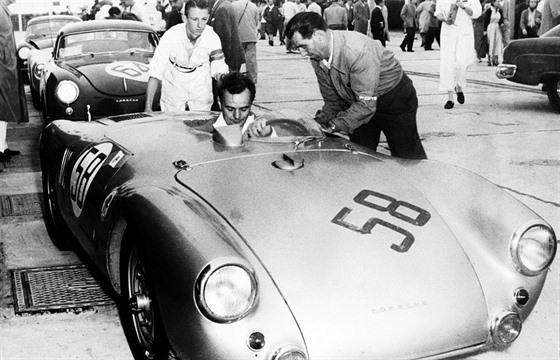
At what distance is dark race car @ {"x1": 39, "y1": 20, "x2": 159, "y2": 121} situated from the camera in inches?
329

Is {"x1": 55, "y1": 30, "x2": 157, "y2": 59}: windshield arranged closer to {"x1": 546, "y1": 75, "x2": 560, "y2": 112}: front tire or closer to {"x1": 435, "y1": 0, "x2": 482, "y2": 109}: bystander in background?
{"x1": 435, "y1": 0, "x2": 482, "y2": 109}: bystander in background

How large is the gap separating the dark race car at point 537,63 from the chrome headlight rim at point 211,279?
8.87 meters

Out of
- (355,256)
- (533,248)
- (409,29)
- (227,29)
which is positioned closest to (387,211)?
(355,256)

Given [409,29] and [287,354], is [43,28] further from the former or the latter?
[287,354]

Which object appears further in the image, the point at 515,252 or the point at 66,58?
the point at 66,58

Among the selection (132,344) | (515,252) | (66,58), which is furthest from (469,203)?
(66,58)

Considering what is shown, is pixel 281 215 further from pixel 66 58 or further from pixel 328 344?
pixel 66 58

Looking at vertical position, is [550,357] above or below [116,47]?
below

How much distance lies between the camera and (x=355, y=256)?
3000mm

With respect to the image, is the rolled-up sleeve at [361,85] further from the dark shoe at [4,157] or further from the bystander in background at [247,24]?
the bystander in background at [247,24]

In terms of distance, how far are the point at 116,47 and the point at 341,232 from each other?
23.9ft

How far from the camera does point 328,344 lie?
2732mm

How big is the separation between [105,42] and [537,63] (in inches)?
231

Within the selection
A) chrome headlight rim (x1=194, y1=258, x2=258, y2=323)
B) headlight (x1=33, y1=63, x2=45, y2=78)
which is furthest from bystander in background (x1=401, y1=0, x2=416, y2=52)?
chrome headlight rim (x1=194, y1=258, x2=258, y2=323)
